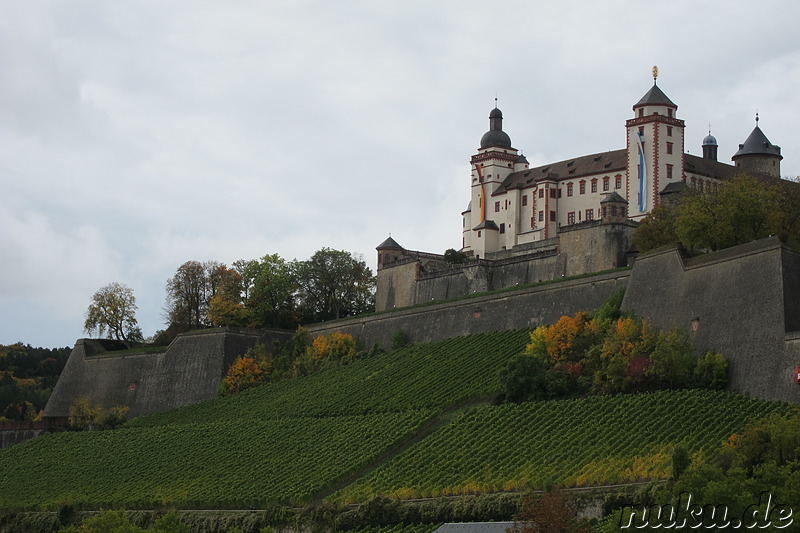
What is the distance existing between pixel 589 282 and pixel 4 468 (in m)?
29.4

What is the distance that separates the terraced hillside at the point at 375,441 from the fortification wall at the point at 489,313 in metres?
1.16

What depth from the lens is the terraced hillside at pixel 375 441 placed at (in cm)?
4181

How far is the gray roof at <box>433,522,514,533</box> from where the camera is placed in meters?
36.2

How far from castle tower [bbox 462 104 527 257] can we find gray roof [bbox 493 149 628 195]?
69 centimetres

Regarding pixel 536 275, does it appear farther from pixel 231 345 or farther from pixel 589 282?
pixel 231 345

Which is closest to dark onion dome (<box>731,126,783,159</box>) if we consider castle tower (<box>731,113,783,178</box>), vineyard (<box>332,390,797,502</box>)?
castle tower (<box>731,113,783,178</box>)

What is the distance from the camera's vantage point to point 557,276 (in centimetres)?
6531

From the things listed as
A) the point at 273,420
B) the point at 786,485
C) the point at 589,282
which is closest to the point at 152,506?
the point at 273,420

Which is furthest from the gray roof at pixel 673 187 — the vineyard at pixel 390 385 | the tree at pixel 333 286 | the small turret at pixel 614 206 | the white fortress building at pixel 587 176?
the tree at pixel 333 286

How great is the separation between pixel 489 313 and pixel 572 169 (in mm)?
19281

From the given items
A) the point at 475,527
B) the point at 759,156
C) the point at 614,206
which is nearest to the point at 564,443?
the point at 475,527

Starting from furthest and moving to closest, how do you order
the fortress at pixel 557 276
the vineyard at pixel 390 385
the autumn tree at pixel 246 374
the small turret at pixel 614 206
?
1. the small turret at pixel 614 206
2. the autumn tree at pixel 246 374
3. the vineyard at pixel 390 385
4. the fortress at pixel 557 276

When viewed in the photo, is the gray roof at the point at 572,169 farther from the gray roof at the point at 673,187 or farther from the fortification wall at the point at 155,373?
the fortification wall at the point at 155,373

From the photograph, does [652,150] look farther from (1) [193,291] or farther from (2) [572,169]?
(1) [193,291]
